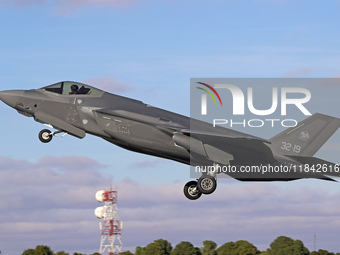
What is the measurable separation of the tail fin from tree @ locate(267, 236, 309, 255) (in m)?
82.4

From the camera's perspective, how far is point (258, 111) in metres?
38.6

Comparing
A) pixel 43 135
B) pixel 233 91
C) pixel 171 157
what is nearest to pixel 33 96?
pixel 43 135

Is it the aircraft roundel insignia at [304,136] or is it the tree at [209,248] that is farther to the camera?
the tree at [209,248]

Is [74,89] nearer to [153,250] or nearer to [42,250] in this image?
[42,250]

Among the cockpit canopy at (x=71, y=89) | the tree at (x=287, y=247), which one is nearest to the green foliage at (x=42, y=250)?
the tree at (x=287, y=247)

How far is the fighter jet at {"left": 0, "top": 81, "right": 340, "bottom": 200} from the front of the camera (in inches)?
1305

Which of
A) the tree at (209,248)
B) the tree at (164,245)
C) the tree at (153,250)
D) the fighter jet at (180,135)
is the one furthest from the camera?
the tree at (209,248)

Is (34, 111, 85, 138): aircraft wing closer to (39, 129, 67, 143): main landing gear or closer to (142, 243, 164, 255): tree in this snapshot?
(39, 129, 67, 143): main landing gear

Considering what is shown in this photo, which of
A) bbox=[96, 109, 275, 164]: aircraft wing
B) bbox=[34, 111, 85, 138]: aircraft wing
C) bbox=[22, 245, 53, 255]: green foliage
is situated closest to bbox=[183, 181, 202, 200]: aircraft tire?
bbox=[96, 109, 275, 164]: aircraft wing

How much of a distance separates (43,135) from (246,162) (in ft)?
34.0

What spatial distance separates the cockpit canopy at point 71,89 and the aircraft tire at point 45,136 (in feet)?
7.04

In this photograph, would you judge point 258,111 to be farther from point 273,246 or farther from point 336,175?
point 273,246

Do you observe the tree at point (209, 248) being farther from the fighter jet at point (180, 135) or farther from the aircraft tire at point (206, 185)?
the aircraft tire at point (206, 185)

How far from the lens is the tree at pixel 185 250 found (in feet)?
383
